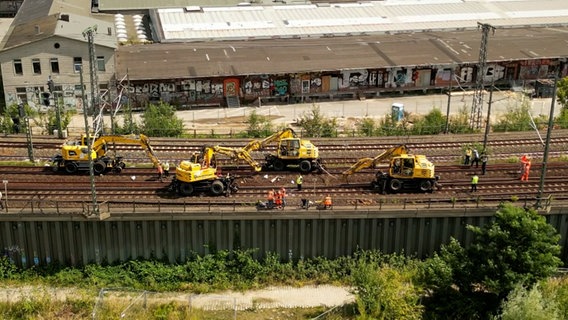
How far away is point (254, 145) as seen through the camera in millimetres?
40219

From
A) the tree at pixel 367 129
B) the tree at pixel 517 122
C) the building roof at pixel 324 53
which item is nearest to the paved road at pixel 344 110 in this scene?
the building roof at pixel 324 53

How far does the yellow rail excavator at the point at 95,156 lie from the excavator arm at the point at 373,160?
11.2 metres

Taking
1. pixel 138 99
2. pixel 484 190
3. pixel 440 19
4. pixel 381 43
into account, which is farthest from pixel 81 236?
pixel 440 19

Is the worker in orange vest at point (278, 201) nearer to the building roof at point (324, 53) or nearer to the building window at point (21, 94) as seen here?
the building roof at point (324, 53)

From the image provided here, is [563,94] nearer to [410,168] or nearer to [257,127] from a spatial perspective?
[257,127]

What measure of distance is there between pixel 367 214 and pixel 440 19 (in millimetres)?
50156

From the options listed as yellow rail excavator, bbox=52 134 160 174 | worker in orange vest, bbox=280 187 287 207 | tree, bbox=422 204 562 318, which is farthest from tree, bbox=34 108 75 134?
tree, bbox=422 204 562 318

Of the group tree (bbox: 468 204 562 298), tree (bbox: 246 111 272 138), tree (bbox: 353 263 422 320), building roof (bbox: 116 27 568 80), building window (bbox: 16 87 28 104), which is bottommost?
tree (bbox: 353 263 422 320)

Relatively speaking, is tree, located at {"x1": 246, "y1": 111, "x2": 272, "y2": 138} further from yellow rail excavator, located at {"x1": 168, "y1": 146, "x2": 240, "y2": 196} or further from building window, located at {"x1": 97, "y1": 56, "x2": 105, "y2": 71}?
building window, located at {"x1": 97, "y1": 56, "x2": 105, "y2": 71}

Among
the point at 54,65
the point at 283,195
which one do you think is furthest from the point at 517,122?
the point at 54,65

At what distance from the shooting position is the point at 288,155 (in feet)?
130

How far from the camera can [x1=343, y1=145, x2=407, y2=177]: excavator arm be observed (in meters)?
36.8

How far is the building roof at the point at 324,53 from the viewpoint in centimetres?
5997

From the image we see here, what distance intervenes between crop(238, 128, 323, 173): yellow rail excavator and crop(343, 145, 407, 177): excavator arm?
2185mm
